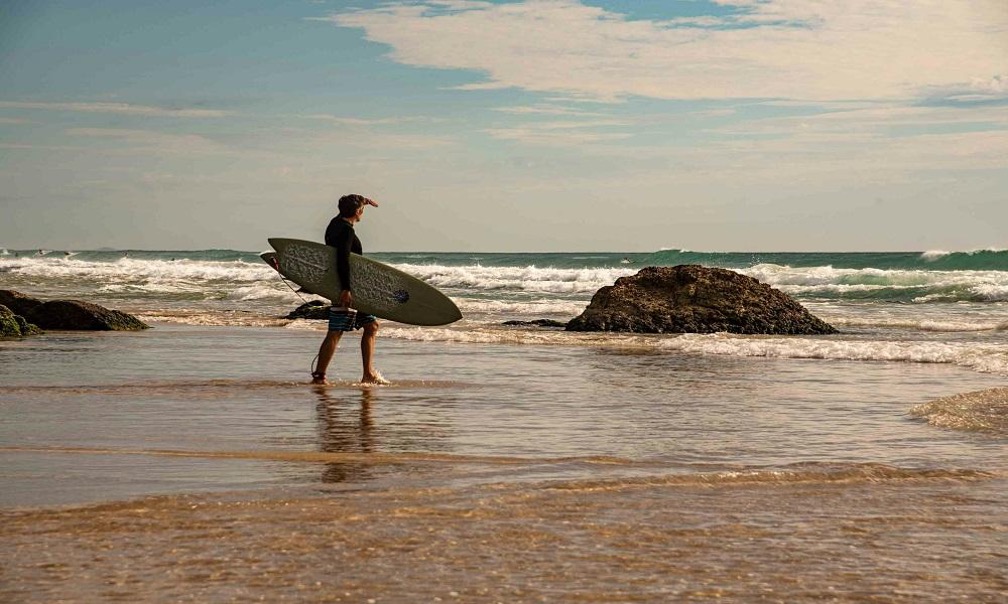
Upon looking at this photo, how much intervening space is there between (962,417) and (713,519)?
13.8ft

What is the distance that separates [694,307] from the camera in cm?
1902

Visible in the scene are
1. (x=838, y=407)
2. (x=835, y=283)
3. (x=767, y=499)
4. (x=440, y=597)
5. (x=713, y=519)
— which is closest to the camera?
(x=440, y=597)

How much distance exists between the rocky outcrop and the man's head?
9.08 m

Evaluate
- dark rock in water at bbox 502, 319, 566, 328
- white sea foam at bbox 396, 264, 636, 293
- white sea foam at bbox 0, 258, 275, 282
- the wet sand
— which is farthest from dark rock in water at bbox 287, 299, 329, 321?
white sea foam at bbox 0, 258, 275, 282

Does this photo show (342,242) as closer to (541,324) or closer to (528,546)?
(528,546)

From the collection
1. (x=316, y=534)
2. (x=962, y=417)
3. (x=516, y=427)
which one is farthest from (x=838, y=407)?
(x=316, y=534)

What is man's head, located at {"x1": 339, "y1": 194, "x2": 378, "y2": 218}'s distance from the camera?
10.9m

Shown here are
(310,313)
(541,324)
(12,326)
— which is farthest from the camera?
(310,313)

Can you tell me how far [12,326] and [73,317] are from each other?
1.86m

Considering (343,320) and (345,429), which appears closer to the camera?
(345,429)

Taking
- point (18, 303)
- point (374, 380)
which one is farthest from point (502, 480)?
point (18, 303)

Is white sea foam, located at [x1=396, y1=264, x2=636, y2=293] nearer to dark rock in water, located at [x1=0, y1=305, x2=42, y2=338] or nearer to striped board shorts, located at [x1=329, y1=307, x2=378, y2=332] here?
dark rock in water, located at [x1=0, y1=305, x2=42, y2=338]

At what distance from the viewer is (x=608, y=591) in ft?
12.7

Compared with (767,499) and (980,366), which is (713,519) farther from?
(980,366)
